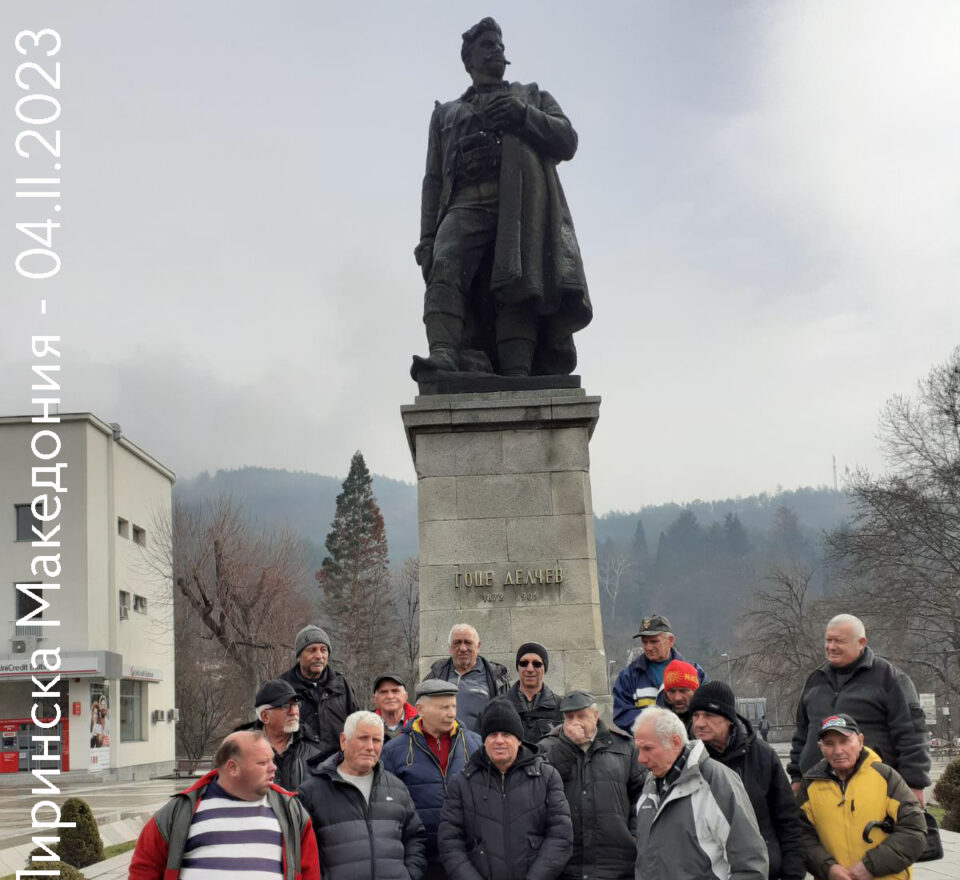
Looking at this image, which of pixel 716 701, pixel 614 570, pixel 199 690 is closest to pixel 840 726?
pixel 716 701

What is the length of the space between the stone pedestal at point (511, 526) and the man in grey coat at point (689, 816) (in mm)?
4062

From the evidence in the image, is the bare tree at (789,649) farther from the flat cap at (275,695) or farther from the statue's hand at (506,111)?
the flat cap at (275,695)

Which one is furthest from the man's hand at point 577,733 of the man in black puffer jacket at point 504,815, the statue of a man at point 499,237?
the statue of a man at point 499,237

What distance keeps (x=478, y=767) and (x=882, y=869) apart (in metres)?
2.14

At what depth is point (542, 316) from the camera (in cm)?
1071

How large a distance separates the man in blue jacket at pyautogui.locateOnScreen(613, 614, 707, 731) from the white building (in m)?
35.5

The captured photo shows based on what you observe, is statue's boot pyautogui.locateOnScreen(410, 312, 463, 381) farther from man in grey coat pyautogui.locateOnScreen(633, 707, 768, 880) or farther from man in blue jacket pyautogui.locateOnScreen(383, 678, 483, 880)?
man in grey coat pyautogui.locateOnScreen(633, 707, 768, 880)

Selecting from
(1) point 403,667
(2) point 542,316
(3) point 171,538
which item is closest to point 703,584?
(1) point 403,667

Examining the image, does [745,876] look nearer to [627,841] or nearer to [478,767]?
[627,841]

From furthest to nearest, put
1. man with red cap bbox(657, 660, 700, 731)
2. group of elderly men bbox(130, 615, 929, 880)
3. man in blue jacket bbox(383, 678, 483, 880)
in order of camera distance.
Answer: man with red cap bbox(657, 660, 700, 731), man in blue jacket bbox(383, 678, 483, 880), group of elderly men bbox(130, 615, 929, 880)

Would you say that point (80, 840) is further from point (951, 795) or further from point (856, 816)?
point (951, 795)

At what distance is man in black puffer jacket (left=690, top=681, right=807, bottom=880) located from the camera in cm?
563

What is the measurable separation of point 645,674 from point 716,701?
176 centimetres

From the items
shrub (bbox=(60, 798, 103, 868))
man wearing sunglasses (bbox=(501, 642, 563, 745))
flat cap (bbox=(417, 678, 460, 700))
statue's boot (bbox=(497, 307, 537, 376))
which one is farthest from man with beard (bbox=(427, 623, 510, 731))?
shrub (bbox=(60, 798, 103, 868))
